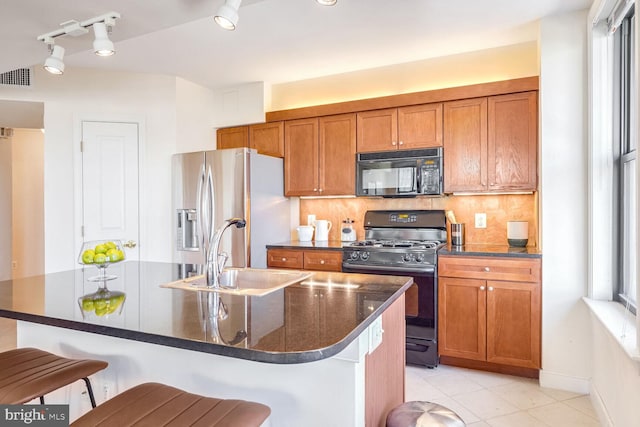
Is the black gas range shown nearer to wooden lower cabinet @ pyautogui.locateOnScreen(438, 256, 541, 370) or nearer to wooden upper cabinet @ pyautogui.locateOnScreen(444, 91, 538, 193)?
wooden lower cabinet @ pyautogui.locateOnScreen(438, 256, 541, 370)

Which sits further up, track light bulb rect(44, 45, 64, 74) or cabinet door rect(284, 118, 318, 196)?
track light bulb rect(44, 45, 64, 74)

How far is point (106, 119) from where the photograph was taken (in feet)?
12.6

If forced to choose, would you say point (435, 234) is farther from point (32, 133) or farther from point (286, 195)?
point (32, 133)

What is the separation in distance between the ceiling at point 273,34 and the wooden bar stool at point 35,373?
1568 mm

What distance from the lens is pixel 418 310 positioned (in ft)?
9.73

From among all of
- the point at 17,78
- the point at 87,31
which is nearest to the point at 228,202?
the point at 87,31

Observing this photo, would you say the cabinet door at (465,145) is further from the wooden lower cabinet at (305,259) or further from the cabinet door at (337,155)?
the wooden lower cabinet at (305,259)

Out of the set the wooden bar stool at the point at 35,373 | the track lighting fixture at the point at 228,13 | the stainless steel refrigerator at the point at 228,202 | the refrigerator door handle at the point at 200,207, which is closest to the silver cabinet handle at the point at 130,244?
the stainless steel refrigerator at the point at 228,202

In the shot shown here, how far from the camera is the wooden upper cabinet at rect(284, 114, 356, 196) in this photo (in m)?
3.64

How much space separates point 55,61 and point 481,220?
10.7 ft

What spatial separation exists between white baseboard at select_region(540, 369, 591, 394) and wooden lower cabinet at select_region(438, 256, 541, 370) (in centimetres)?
8

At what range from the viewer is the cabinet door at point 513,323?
8.89 feet

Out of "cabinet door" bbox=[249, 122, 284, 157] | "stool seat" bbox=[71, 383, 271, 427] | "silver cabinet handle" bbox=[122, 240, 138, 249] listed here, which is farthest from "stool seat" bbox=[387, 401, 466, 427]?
"silver cabinet handle" bbox=[122, 240, 138, 249]

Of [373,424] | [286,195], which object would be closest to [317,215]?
[286,195]
